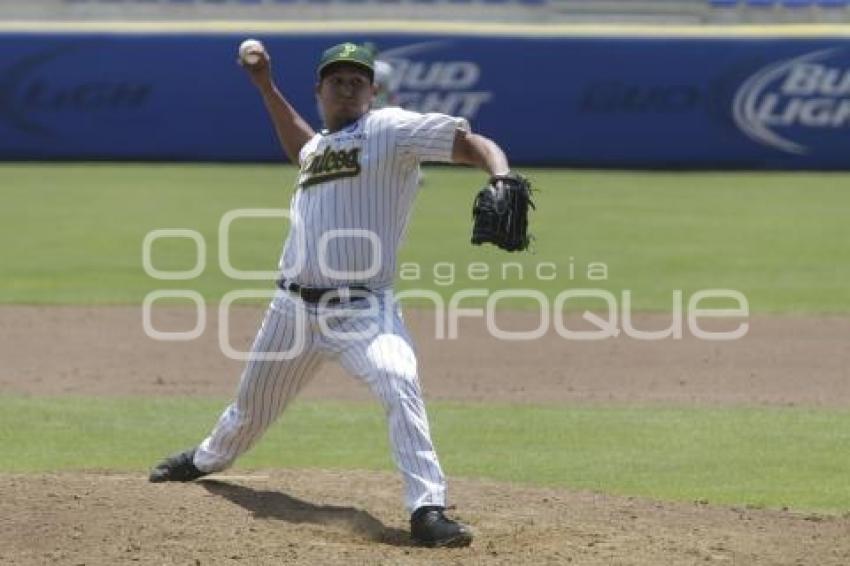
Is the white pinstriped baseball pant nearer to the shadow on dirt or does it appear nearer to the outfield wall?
the shadow on dirt

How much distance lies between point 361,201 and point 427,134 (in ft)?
1.20

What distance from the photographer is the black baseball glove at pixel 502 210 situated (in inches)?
221

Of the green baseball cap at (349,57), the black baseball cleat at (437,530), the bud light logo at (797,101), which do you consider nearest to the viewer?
the black baseball cleat at (437,530)

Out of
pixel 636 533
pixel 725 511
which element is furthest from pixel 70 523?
pixel 725 511

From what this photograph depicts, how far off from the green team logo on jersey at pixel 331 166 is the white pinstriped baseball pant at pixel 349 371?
458 mm

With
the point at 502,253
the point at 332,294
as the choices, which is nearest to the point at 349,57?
the point at 332,294

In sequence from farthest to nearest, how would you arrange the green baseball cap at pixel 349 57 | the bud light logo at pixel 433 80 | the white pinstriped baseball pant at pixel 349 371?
the bud light logo at pixel 433 80 → the green baseball cap at pixel 349 57 → the white pinstriped baseball pant at pixel 349 371

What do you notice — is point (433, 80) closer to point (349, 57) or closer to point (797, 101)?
point (797, 101)

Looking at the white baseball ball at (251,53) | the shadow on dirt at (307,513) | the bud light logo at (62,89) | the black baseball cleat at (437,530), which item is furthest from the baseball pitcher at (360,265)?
the bud light logo at (62,89)

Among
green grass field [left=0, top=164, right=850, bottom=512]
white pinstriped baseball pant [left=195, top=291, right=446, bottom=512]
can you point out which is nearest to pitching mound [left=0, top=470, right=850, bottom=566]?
white pinstriped baseball pant [left=195, top=291, right=446, bottom=512]

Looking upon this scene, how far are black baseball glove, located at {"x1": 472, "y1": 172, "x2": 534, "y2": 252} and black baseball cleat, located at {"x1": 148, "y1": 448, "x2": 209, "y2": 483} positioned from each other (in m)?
1.76

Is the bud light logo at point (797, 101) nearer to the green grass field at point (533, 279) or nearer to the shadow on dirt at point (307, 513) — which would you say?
the green grass field at point (533, 279)

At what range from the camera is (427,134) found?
5957 millimetres

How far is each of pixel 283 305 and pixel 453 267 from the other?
8.92m
